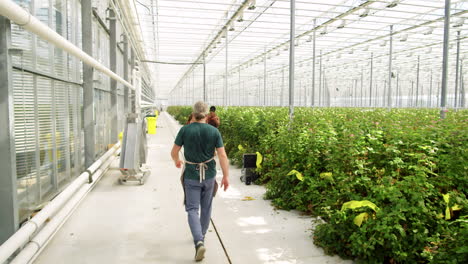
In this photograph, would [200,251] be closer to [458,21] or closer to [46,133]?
[46,133]

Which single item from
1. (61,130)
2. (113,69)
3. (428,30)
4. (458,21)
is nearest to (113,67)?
(113,69)

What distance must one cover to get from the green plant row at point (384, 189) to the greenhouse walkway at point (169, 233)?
0.40 metres

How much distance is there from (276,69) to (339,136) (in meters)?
32.0

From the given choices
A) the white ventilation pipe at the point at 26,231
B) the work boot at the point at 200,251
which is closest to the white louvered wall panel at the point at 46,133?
the white ventilation pipe at the point at 26,231

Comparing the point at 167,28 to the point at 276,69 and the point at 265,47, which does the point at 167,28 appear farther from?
the point at 276,69

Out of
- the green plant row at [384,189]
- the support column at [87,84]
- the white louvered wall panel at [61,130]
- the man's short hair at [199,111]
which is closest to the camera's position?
the green plant row at [384,189]

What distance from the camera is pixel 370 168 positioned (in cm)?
430

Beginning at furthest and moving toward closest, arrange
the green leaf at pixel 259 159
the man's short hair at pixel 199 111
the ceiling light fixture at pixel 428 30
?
the ceiling light fixture at pixel 428 30
the green leaf at pixel 259 159
the man's short hair at pixel 199 111

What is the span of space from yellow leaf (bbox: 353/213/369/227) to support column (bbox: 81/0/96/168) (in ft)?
18.3

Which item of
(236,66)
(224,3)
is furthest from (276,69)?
(224,3)

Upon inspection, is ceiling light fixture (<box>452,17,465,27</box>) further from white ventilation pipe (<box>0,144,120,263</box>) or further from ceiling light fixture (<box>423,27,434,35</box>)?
white ventilation pipe (<box>0,144,120,263</box>)

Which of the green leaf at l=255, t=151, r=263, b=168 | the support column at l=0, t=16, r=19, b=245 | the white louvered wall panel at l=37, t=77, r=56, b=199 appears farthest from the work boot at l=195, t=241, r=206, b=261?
the green leaf at l=255, t=151, r=263, b=168

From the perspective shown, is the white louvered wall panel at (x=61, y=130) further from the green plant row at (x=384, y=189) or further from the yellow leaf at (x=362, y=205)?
the yellow leaf at (x=362, y=205)

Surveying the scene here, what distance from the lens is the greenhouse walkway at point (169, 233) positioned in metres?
3.90
